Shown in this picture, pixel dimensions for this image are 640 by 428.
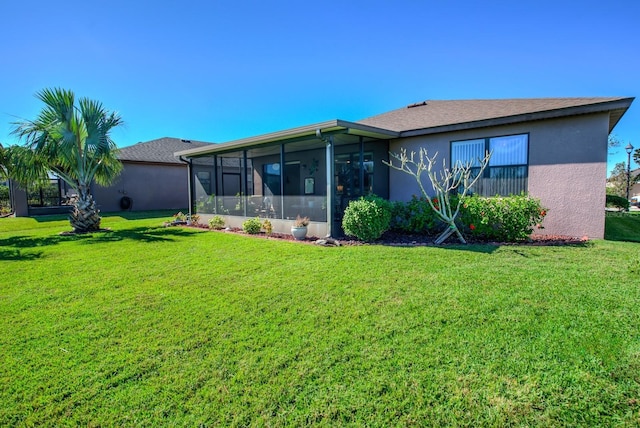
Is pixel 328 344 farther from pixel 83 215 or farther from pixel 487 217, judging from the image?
pixel 83 215

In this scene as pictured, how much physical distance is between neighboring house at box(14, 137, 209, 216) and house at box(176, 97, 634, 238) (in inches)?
370

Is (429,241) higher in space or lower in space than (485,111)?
lower

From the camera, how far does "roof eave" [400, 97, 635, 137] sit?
22.7 feet

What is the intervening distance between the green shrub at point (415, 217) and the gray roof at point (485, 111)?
2543 millimetres

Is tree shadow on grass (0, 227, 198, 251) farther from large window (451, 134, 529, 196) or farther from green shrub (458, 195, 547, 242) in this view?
large window (451, 134, 529, 196)

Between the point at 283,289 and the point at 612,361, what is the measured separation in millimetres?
3456

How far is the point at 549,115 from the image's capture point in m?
7.59

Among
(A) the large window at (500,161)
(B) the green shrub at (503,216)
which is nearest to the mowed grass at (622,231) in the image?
(B) the green shrub at (503,216)

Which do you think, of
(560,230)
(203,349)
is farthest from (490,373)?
(560,230)

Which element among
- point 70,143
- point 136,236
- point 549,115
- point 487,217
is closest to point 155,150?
point 70,143

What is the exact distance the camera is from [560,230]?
7.92m

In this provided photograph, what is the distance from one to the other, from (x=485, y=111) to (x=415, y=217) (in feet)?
13.4

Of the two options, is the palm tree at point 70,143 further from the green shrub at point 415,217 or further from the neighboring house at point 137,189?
the green shrub at point 415,217

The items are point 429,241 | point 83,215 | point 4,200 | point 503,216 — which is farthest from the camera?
point 4,200
